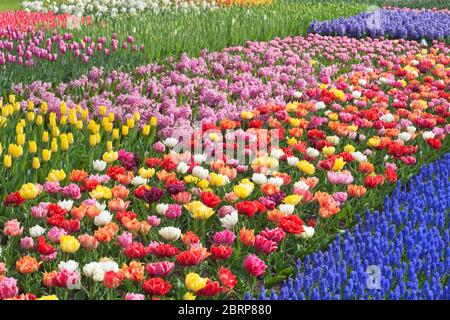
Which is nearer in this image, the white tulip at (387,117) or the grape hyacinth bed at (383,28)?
the white tulip at (387,117)

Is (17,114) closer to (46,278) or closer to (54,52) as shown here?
(54,52)

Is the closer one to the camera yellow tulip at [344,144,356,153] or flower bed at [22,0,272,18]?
yellow tulip at [344,144,356,153]

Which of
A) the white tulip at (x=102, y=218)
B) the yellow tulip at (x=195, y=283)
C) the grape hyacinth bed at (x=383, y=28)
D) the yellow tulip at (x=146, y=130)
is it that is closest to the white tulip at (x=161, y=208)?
the white tulip at (x=102, y=218)

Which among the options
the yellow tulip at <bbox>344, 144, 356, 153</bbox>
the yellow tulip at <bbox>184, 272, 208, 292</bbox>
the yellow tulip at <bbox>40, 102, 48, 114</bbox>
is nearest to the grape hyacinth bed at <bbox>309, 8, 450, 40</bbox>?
the yellow tulip at <bbox>344, 144, 356, 153</bbox>

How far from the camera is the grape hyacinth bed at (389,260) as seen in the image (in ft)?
10.1

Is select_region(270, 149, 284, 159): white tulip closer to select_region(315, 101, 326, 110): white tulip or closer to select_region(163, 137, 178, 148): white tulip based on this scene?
select_region(163, 137, 178, 148): white tulip

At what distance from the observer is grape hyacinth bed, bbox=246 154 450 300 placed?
121 inches

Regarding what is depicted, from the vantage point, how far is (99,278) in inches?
115

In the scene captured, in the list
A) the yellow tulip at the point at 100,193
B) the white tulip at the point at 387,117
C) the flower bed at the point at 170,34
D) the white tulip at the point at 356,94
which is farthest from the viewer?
the flower bed at the point at 170,34

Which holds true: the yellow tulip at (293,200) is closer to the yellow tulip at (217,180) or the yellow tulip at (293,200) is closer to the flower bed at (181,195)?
the flower bed at (181,195)

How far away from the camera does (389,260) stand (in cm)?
340

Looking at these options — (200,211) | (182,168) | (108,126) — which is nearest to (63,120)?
(108,126)
